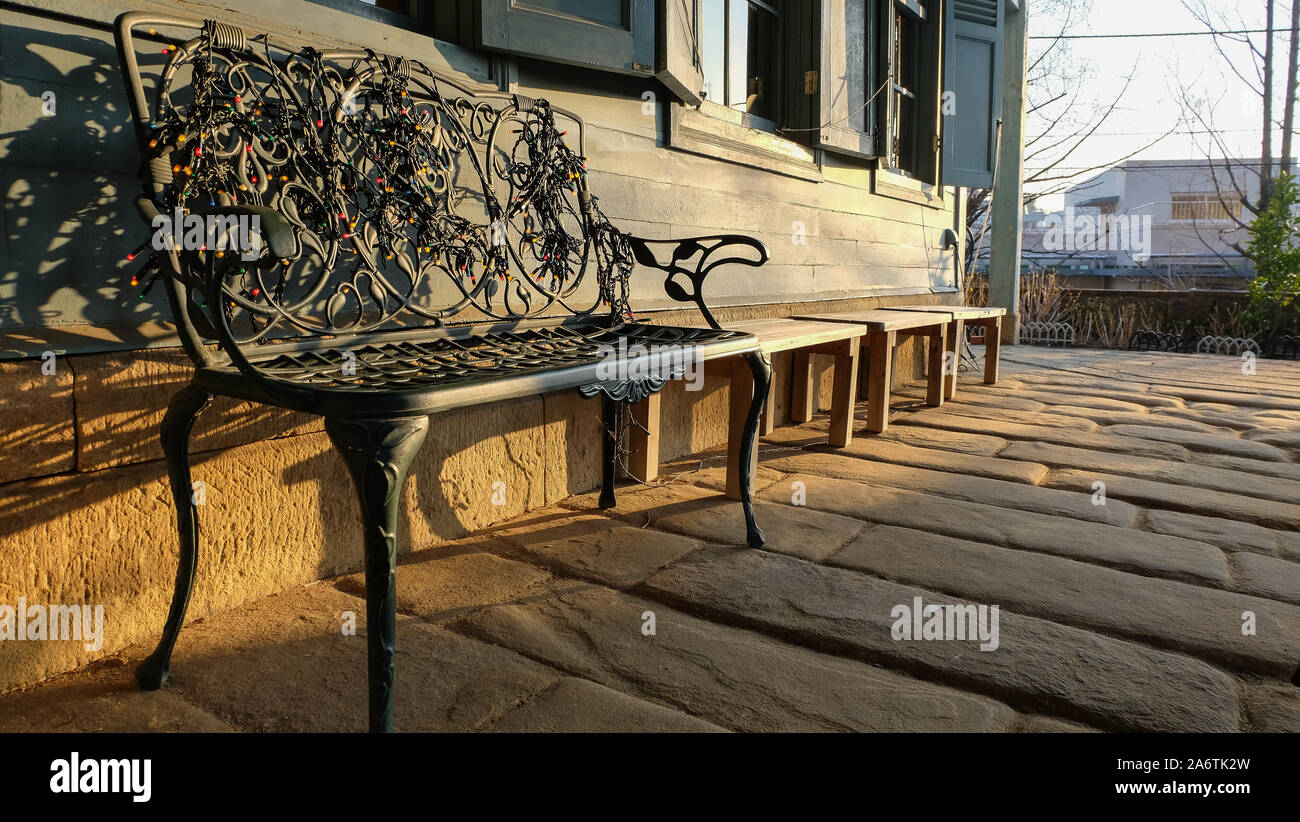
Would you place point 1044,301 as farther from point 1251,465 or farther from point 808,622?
point 808,622

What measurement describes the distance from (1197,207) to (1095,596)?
35036 mm

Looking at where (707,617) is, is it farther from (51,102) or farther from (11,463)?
(51,102)

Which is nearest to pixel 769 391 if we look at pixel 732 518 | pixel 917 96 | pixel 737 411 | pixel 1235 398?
pixel 737 411

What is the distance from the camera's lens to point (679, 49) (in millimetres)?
3023

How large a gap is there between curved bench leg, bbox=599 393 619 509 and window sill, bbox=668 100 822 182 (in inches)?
44.1

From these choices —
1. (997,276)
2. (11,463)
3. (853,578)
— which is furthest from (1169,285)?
(11,463)

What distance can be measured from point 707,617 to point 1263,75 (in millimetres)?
19433

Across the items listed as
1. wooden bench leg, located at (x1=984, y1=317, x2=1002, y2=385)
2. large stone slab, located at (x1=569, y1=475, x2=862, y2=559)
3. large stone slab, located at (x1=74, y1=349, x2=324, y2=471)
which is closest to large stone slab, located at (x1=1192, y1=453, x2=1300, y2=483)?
large stone slab, located at (x1=569, y1=475, x2=862, y2=559)

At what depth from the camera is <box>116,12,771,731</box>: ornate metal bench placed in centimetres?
130

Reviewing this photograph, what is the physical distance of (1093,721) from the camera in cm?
143

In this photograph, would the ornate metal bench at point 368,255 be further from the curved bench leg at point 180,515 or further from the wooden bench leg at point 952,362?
the wooden bench leg at point 952,362

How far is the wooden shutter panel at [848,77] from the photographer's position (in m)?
4.35

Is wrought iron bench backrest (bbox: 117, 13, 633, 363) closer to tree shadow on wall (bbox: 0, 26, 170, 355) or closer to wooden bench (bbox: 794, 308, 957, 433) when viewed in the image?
tree shadow on wall (bbox: 0, 26, 170, 355)

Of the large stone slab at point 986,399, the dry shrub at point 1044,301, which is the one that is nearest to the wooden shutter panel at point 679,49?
the large stone slab at point 986,399
